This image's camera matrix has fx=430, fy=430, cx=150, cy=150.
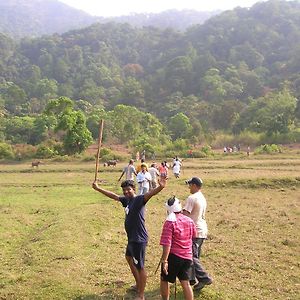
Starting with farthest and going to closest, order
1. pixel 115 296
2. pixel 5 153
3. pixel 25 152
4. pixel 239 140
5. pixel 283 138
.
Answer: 1. pixel 239 140
2. pixel 283 138
3. pixel 25 152
4. pixel 5 153
5. pixel 115 296

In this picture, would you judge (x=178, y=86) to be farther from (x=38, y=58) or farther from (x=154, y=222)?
(x=154, y=222)

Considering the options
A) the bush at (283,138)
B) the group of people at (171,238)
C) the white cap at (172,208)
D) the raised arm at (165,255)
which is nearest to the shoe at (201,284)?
the group of people at (171,238)

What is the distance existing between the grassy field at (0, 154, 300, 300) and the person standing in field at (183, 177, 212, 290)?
245 mm

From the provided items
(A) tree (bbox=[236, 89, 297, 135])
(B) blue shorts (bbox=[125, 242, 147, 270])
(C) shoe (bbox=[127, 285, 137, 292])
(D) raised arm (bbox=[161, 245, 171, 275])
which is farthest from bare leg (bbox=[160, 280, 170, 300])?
(A) tree (bbox=[236, 89, 297, 135])

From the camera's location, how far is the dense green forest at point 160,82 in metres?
63.1

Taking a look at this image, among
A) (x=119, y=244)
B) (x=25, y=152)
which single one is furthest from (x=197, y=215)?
(x=25, y=152)

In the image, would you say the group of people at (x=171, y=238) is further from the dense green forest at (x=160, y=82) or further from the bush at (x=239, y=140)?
the bush at (x=239, y=140)

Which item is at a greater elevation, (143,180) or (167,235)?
(167,235)

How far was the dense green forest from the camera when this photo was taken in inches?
2485

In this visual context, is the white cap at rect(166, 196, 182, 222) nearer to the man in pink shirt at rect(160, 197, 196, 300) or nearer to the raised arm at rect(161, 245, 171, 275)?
the man in pink shirt at rect(160, 197, 196, 300)

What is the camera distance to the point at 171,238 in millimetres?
6895

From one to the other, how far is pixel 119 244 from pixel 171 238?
548 cm

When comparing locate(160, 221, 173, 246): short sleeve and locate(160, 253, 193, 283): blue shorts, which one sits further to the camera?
locate(160, 253, 193, 283): blue shorts

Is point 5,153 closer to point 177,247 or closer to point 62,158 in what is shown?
point 62,158
